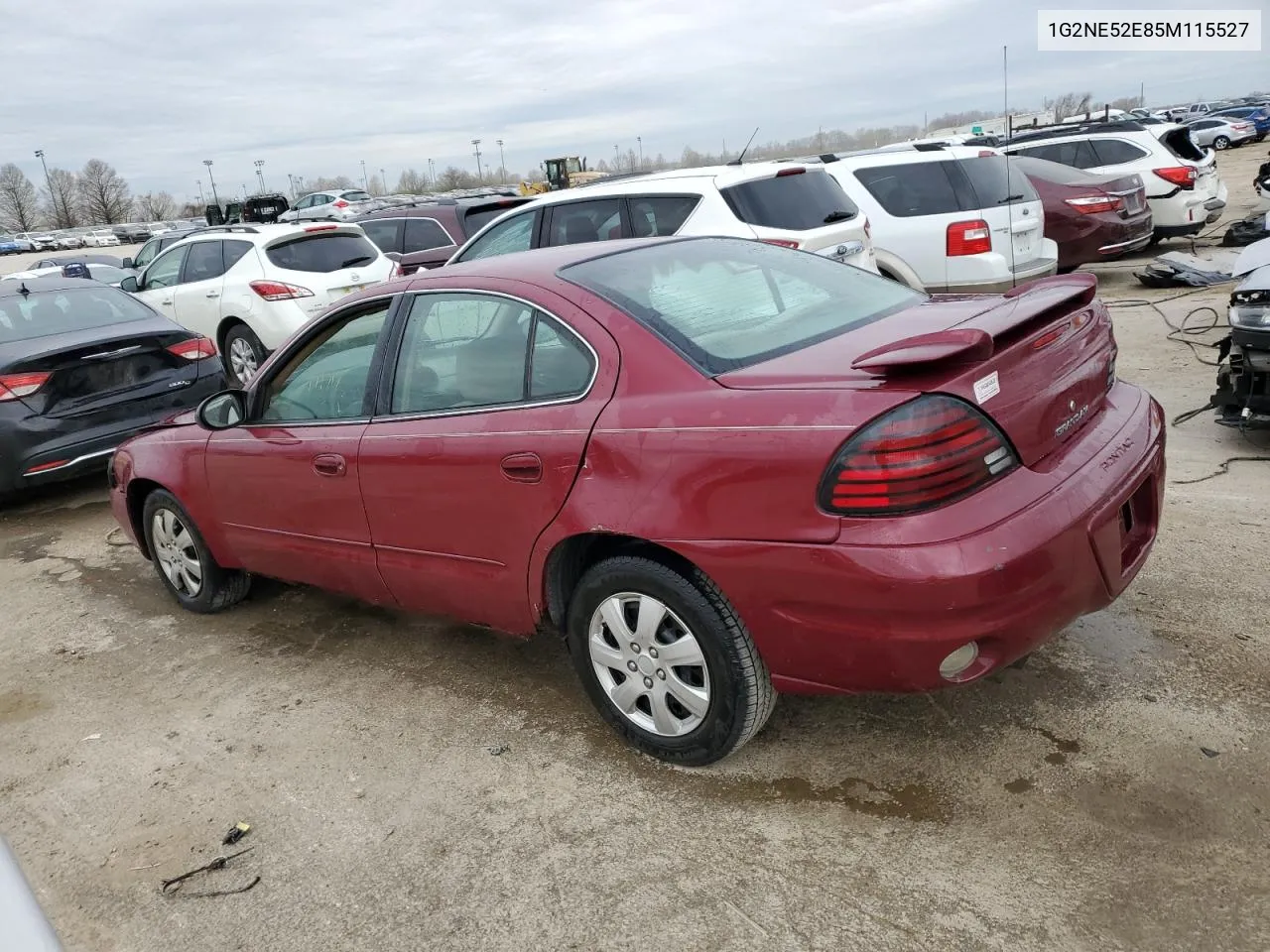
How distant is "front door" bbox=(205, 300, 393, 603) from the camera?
147 inches

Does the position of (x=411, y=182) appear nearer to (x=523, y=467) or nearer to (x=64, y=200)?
(x=64, y=200)

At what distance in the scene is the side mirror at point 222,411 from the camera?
13.9ft

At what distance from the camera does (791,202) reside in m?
6.76

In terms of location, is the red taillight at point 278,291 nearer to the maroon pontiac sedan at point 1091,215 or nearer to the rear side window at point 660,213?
the rear side window at point 660,213

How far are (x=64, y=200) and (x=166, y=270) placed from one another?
4293 inches

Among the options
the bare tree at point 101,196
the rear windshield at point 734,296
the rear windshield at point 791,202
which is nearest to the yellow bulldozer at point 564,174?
the rear windshield at point 791,202

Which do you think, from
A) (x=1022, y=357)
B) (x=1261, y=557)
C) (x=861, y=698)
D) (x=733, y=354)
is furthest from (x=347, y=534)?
(x=1261, y=557)

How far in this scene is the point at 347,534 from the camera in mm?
3783

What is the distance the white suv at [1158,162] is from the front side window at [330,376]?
1149 centimetres

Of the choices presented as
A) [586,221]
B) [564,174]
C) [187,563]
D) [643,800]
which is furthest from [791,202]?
[564,174]

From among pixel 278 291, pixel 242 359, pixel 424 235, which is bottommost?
pixel 242 359

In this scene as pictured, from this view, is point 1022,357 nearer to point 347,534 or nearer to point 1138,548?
point 1138,548

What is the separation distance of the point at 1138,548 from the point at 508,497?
75.4 inches

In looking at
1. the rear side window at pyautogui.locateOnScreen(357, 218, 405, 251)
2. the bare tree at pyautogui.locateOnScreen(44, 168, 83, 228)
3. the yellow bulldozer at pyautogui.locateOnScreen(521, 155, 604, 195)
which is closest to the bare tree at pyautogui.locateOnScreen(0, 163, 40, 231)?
the bare tree at pyautogui.locateOnScreen(44, 168, 83, 228)
